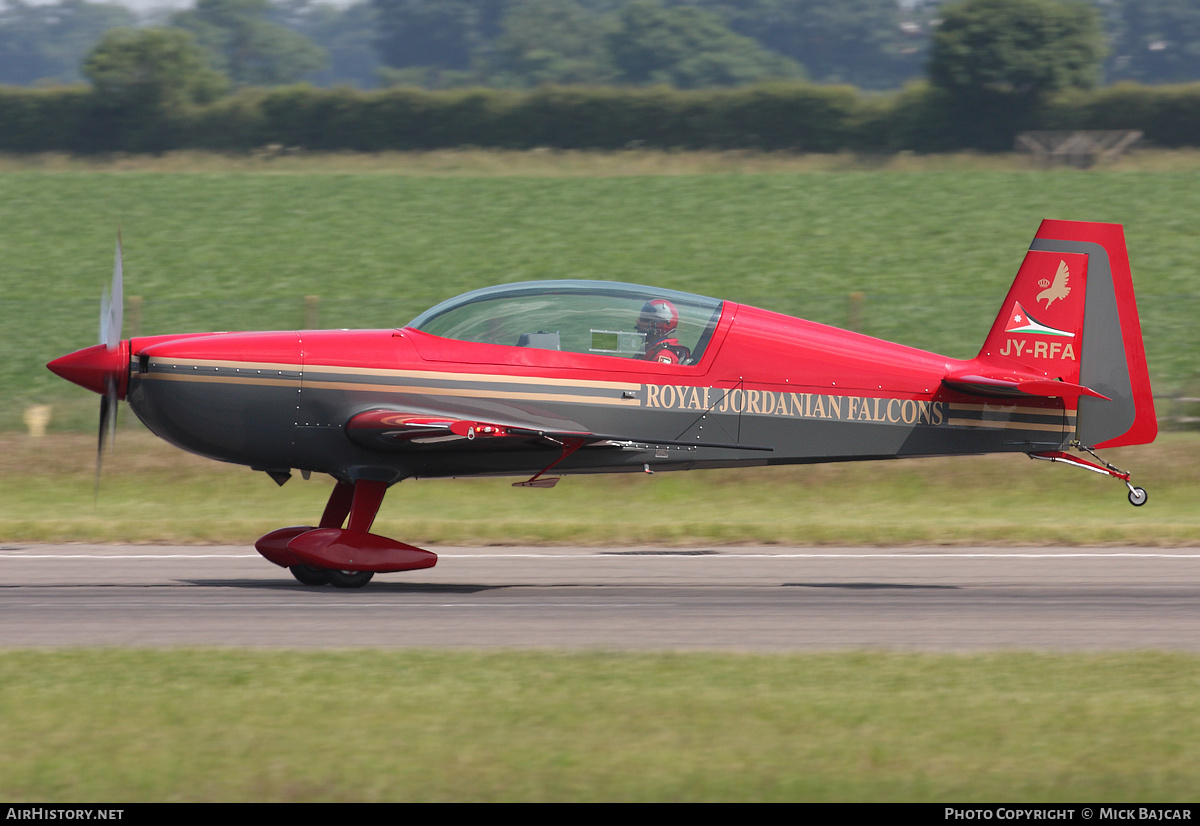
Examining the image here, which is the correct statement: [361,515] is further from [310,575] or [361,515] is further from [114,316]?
[114,316]

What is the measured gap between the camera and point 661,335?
1051 cm

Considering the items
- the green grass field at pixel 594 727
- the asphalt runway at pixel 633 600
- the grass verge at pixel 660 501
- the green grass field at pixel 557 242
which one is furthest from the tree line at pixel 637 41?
the green grass field at pixel 594 727

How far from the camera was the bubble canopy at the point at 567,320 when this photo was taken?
1045cm

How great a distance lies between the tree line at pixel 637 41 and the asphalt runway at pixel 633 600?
68.2m

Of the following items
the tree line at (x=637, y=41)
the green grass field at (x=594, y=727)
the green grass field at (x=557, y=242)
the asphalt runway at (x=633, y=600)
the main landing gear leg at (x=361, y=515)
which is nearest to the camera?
the green grass field at (x=594, y=727)

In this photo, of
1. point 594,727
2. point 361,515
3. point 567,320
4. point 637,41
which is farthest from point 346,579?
point 637,41

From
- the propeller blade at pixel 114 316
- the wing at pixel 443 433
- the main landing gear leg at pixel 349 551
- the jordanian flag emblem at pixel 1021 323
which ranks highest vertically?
the jordanian flag emblem at pixel 1021 323

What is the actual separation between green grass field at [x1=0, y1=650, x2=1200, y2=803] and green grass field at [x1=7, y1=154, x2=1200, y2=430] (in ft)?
43.0

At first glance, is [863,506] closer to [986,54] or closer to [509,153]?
[509,153]

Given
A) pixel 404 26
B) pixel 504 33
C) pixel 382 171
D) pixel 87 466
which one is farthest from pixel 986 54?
pixel 404 26

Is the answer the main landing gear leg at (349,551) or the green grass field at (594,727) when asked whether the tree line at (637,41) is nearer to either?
the main landing gear leg at (349,551)

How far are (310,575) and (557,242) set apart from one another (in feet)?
63.2

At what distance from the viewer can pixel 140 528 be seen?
44.4 ft

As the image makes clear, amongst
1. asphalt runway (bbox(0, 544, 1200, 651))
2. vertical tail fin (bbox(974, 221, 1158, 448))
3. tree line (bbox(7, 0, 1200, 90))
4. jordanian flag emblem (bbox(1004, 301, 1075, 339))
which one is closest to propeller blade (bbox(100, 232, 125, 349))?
asphalt runway (bbox(0, 544, 1200, 651))
